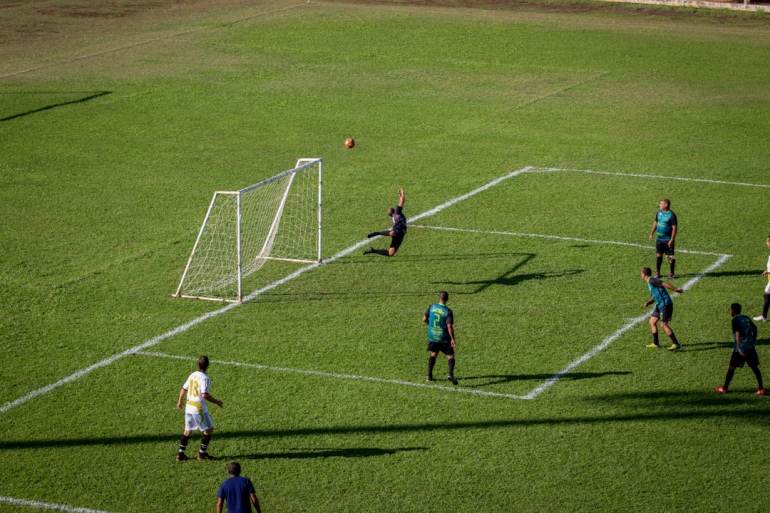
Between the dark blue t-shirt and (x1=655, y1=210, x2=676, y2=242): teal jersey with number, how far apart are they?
13.9m

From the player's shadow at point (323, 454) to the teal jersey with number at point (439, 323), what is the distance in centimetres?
257

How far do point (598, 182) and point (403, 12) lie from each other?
1202 inches

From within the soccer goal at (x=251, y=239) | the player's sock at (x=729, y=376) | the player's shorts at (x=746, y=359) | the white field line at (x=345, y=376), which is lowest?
the white field line at (x=345, y=376)

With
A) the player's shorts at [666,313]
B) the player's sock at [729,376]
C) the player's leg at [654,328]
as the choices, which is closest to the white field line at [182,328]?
the player's leg at [654,328]

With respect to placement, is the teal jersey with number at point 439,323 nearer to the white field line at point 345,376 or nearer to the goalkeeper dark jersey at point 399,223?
the white field line at point 345,376

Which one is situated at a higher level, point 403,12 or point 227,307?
point 403,12

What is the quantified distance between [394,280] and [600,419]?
7.81 m

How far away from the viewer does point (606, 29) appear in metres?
55.8

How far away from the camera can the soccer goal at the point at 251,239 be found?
2253 centimetres

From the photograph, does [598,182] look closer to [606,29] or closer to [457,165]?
[457,165]

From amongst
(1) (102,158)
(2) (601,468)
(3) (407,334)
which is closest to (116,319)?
(3) (407,334)

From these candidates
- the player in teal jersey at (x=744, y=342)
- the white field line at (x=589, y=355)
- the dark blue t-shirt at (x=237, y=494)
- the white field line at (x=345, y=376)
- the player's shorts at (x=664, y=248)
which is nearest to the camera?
the dark blue t-shirt at (x=237, y=494)

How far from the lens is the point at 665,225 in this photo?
23.4 meters

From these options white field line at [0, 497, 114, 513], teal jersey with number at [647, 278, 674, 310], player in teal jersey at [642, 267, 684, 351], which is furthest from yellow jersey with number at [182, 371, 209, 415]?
teal jersey with number at [647, 278, 674, 310]
